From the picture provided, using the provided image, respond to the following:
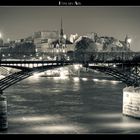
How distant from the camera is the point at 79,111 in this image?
50.2ft

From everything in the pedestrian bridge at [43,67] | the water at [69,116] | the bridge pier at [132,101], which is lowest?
the water at [69,116]

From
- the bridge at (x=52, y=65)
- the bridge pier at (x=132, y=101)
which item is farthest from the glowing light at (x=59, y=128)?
the bridge pier at (x=132, y=101)

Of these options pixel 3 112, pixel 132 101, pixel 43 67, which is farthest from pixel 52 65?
pixel 132 101

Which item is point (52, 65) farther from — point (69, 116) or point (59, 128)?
point (69, 116)

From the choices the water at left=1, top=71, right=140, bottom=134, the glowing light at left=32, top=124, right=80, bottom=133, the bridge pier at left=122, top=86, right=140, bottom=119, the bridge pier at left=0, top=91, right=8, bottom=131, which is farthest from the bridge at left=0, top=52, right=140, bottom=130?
the glowing light at left=32, top=124, right=80, bottom=133

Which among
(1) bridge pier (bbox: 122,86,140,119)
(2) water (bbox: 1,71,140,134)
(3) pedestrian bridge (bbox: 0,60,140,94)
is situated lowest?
(2) water (bbox: 1,71,140,134)

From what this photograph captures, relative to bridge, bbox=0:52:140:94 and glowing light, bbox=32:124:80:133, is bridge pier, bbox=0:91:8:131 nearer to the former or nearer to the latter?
bridge, bbox=0:52:140:94

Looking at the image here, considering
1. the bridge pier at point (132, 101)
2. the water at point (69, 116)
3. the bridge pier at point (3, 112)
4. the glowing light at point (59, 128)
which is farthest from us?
the bridge pier at point (132, 101)

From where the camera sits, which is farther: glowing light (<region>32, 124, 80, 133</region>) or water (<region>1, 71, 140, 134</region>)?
water (<region>1, 71, 140, 134</region>)

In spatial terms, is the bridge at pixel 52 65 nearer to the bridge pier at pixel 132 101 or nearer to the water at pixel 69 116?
A: the bridge pier at pixel 132 101

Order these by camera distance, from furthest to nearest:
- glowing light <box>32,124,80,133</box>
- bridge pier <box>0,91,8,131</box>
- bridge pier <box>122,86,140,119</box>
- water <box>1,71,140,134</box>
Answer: bridge pier <box>122,86,140,119</box> < water <box>1,71,140,134</box> < glowing light <box>32,124,80,133</box> < bridge pier <box>0,91,8,131</box>

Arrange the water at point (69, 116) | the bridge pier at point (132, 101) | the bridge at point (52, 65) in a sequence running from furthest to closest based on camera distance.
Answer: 1. the bridge pier at point (132, 101)
2. the water at point (69, 116)
3. the bridge at point (52, 65)
